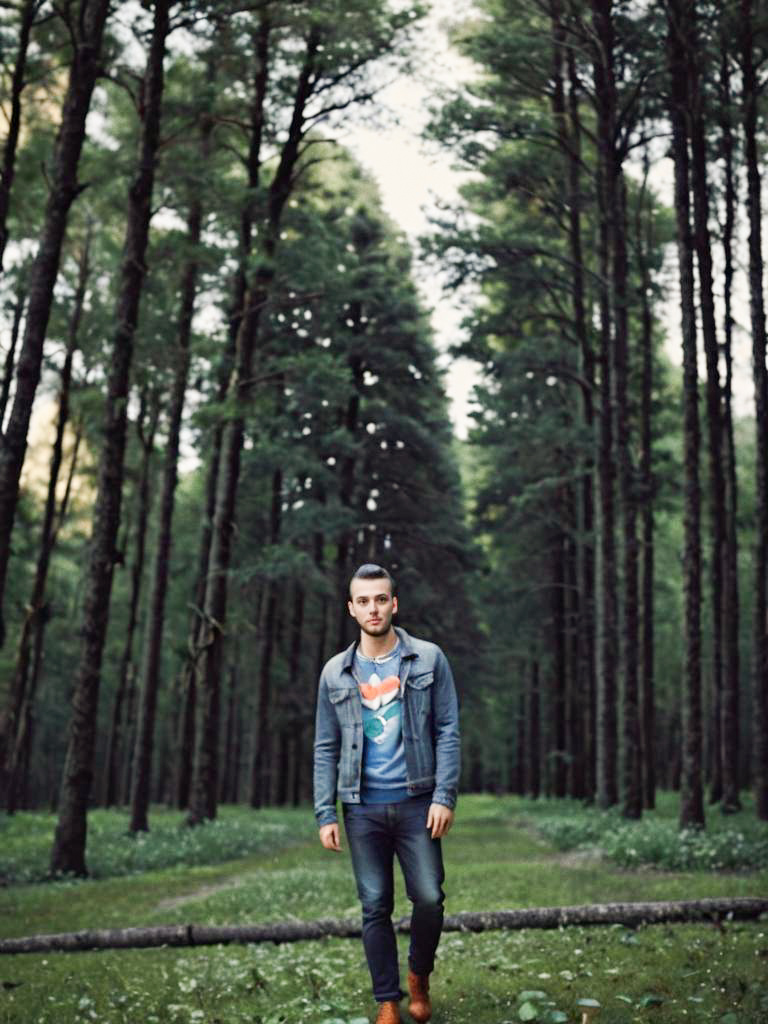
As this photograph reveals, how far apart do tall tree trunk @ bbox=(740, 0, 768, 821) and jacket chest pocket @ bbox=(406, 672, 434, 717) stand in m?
13.1

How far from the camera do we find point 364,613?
517 centimetres

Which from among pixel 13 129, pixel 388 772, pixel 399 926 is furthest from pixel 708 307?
pixel 388 772

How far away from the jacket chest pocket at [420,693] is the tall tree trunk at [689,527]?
10132 millimetres

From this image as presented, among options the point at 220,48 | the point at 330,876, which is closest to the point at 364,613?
the point at 330,876

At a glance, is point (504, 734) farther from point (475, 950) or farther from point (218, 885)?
point (475, 950)

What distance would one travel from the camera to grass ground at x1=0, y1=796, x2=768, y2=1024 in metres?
5.58

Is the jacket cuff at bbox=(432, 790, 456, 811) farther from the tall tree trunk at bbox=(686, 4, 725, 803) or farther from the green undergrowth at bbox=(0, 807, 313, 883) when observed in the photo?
the tall tree trunk at bbox=(686, 4, 725, 803)

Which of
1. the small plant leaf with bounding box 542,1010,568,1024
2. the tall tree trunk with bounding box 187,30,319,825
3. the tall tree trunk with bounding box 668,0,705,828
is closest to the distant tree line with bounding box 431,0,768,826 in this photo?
the tall tree trunk with bounding box 668,0,705,828

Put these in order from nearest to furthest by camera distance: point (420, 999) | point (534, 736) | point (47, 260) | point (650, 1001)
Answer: point (420, 999), point (650, 1001), point (47, 260), point (534, 736)

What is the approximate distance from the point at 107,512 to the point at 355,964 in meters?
8.44

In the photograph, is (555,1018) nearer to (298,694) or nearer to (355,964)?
(355,964)

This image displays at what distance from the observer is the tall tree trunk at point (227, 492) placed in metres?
19.4

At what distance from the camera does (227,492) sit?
20188 mm

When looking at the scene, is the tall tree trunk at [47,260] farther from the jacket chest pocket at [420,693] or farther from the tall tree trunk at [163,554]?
the jacket chest pocket at [420,693]
